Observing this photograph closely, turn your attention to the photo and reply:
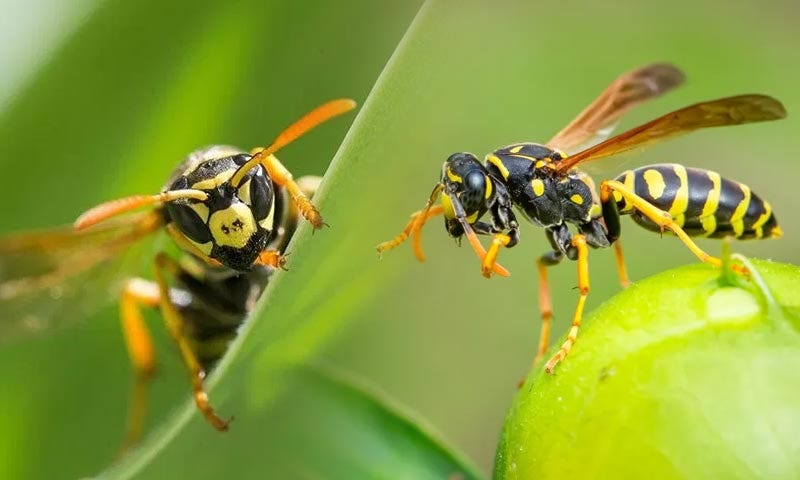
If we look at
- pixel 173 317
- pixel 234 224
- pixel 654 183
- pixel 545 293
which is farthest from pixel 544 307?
pixel 173 317

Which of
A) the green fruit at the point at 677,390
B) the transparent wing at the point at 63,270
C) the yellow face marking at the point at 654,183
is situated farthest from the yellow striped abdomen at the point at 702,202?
the transparent wing at the point at 63,270

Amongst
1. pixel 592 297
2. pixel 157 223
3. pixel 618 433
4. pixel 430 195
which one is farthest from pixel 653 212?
pixel 157 223

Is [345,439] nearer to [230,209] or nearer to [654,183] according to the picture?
[230,209]

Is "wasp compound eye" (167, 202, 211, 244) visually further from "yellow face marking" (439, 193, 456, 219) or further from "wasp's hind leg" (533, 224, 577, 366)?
"wasp's hind leg" (533, 224, 577, 366)

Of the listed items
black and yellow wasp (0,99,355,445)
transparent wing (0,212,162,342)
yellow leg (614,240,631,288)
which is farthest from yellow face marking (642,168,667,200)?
transparent wing (0,212,162,342)

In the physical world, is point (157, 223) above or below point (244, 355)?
→ below

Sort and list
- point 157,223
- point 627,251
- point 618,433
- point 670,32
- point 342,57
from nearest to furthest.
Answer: point 618,433, point 342,57, point 157,223, point 627,251, point 670,32

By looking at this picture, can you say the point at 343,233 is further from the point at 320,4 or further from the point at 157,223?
the point at 157,223
